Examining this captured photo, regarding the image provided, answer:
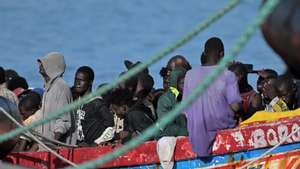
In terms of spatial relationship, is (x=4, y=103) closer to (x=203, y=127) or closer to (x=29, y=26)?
(x=203, y=127)

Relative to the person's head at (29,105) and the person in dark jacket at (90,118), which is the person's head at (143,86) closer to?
the person in dark jacket at (90,118)

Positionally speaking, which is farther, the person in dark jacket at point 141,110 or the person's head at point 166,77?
the person's head at point 166,77

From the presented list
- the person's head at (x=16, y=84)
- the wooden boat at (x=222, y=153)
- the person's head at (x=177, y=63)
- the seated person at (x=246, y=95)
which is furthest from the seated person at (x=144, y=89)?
the person's head at (x=16, y=84)

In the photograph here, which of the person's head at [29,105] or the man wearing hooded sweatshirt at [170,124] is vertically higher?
the person's head at [29,105]

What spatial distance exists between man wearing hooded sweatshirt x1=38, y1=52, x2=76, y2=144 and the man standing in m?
1.12

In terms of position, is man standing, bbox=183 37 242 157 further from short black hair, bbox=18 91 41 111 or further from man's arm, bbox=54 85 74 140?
short black hair, bbox=18 91 41 111

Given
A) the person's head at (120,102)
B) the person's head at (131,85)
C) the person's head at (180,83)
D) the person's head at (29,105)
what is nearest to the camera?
the person's head at (180,83)

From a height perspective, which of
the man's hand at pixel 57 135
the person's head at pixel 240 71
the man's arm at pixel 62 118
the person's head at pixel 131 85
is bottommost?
the man's hand at pixel 57 135

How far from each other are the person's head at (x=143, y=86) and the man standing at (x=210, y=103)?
5.13 ft

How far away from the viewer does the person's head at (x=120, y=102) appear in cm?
916

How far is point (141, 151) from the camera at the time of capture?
8.11 m

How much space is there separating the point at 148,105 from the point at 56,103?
32.9 inches

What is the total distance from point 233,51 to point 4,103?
3.04 metres

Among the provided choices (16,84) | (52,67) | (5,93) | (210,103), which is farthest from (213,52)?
(16,84)
